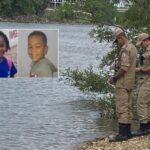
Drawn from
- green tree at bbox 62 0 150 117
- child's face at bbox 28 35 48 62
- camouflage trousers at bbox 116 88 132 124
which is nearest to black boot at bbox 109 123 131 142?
camouflage trousers at bbox 116 88 132 124

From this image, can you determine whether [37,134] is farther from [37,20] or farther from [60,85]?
[37,20]

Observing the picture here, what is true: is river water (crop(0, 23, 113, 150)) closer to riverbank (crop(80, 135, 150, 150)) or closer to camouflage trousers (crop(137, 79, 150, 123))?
riverbank (crop(80, 135, 150, 150))

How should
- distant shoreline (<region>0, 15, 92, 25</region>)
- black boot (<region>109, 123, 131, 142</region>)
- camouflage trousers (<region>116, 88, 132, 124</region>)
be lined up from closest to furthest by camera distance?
camouflage trousers (<region>116, 88, 132, 124</region>) → black boot (<region>109, 123, 131, 142</region>) → distant shoreline (<region>0, 15, 92, 25</region>)

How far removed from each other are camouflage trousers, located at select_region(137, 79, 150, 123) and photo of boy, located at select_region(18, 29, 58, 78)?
144 centimetres

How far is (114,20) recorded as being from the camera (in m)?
14.9

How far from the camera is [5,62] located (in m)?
10.6

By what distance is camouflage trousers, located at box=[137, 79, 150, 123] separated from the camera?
435 inches

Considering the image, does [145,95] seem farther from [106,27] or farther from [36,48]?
[106,27]

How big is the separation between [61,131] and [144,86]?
356cm

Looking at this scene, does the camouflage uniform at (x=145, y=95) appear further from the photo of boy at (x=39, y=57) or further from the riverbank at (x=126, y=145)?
the photo of boy at (x=39, y=57)

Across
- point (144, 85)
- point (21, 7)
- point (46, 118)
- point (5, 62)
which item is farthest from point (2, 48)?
point (21, 7)

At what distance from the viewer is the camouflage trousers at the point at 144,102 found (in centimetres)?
1105

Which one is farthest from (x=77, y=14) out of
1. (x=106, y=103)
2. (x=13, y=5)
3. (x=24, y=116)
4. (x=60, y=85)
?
(x=13, y=5)

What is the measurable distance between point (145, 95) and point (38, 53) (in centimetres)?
188
